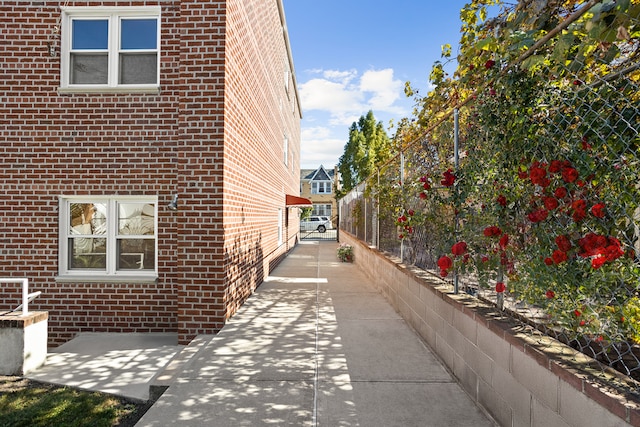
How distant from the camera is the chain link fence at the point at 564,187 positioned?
2109mm

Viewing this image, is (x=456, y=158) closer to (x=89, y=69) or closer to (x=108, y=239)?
(x=108, y=239)

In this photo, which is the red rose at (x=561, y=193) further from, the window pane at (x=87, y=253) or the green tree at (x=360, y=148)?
the green tree at (x=360, y=148)

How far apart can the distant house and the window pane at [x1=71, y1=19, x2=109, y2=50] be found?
3984 cm

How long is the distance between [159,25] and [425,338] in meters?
6.04

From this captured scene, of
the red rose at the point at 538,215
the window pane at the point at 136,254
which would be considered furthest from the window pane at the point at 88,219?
the red rose at the point at 538,215

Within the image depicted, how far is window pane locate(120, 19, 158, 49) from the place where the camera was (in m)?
6.19

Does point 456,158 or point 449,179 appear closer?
point 449,179

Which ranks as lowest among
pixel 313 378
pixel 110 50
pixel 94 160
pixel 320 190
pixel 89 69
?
pixel 313 378

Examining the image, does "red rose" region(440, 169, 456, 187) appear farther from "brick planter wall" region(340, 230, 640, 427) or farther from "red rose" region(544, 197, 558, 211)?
"red rose" region(544, 197, 558, 211)

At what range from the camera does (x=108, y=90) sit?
20.1 feet

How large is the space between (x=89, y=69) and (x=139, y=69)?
2.63ft

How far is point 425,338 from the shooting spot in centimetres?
506

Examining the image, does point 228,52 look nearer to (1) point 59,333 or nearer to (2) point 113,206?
(2) point 113,206

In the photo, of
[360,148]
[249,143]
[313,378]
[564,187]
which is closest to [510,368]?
[564,187]
